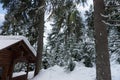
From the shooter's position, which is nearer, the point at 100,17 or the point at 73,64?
the point at 100,17

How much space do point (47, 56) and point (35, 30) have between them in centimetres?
1096

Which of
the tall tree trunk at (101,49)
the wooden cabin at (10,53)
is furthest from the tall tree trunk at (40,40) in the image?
the tall tree trunk at (101,49)

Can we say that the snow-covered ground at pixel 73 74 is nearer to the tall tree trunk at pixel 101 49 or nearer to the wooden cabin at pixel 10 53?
the wooden cabin at pixel 10 53

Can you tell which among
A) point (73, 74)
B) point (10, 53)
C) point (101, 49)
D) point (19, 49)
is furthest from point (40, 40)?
point (101, 49)

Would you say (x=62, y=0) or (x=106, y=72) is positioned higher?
(x=62, y=0)

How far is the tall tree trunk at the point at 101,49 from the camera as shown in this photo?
7773 mm

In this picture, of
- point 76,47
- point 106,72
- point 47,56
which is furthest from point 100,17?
point 47,56

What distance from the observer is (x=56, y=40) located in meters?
32.8

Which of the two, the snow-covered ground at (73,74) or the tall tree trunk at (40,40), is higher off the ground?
the tall tree trunk at (40,40)

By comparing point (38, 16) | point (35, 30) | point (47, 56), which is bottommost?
point (47, 56)

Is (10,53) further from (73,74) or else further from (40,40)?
(73,74)

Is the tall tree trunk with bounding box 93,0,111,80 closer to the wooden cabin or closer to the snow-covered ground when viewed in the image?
the wooden cabin

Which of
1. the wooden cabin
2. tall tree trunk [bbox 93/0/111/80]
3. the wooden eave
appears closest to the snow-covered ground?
the wooden eave

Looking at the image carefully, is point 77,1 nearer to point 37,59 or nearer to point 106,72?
point 106,72
